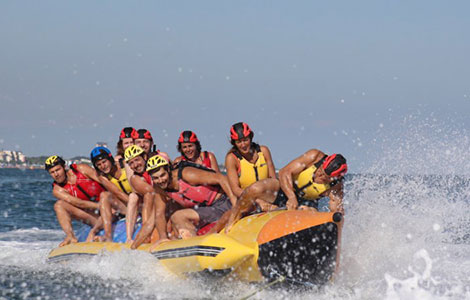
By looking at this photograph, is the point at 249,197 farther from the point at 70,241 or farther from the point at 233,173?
the point at 70,241

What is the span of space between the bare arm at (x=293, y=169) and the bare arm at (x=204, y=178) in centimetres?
54

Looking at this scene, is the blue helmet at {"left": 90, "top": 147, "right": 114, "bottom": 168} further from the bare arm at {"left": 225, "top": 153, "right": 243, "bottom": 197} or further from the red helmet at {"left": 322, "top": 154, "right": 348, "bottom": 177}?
the red helmet at {"left": 322, "top": 154, "right": 348, "bottom": 177}

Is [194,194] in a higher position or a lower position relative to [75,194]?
higher

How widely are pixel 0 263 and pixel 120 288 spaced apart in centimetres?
247

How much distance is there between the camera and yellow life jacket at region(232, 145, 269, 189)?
642 centimetres

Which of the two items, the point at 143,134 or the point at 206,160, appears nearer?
the point at 206,160

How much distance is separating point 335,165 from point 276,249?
0.95 metres

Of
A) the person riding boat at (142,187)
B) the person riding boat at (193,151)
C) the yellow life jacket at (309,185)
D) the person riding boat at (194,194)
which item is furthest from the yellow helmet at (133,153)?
the yellow life jacket at (309,185)

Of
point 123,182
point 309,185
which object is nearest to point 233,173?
point 309,185

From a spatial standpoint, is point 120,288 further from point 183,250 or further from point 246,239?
point 246,239

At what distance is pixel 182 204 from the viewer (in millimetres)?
6527

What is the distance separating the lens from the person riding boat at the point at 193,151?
707 centimetres

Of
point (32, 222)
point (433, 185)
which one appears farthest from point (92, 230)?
point (32, 222)

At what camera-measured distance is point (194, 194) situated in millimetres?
6430
